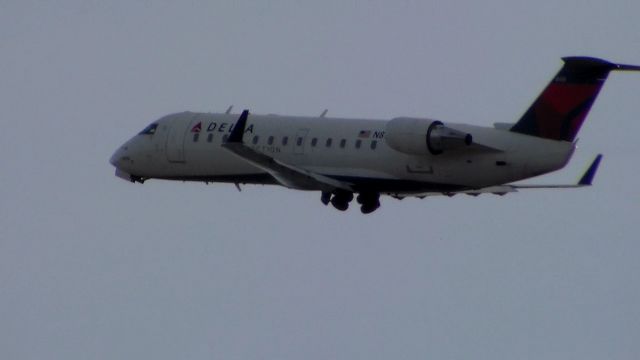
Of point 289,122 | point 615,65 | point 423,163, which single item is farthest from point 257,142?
point 615,65

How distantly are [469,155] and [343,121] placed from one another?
16.8 feet

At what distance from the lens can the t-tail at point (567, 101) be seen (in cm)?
7706

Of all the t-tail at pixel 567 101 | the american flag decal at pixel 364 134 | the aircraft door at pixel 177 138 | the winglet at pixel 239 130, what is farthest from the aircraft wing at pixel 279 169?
the t-tail at pixel 567 101

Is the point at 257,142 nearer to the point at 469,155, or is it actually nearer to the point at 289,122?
the point at 289,122

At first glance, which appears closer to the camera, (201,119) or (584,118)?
(584,118)

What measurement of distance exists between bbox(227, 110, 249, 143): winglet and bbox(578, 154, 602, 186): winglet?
9937mm

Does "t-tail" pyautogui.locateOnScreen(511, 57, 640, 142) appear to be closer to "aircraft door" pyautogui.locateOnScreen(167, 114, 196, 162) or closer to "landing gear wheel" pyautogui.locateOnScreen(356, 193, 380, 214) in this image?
"landing gear wheel" pyautogui.locateOnScreen(356, 193, 380, 214)

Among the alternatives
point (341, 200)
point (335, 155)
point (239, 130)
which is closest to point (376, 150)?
point (335, 155)

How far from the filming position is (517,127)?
256ft

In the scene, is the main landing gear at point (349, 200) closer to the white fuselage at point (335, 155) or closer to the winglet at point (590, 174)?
the white fuselage at point (335, 155)

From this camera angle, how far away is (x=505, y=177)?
3061 inches

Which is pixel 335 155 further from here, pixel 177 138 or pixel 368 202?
pixel 177 138

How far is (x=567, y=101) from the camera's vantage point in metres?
77.4

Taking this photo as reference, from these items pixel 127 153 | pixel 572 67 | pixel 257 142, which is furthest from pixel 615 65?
pixel 127 153
